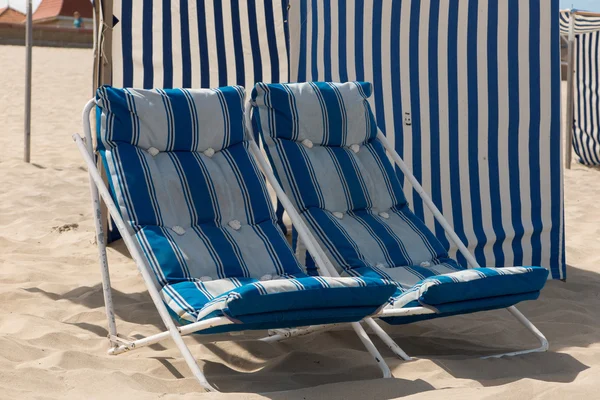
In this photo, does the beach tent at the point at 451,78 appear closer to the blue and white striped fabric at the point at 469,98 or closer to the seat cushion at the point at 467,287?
the blue and white striped fabric at the point at 469,98

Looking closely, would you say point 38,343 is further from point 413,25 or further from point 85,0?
point 85,0

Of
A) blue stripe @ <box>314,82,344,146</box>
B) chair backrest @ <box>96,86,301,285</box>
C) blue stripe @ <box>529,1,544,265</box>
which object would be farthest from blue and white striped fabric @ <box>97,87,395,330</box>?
blue stripe @ <box>529,1,544,265</box>

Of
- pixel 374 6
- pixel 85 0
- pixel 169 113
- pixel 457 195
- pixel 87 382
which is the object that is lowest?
pixel 87 382

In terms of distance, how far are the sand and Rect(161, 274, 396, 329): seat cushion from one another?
220 mm

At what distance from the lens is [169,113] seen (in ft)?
10.7

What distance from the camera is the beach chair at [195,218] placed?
2580mm

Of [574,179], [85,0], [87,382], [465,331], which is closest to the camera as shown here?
[87,382]

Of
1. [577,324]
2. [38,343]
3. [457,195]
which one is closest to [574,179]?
[457,195]

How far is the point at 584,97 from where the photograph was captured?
885 cm

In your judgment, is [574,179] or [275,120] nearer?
[275,120]

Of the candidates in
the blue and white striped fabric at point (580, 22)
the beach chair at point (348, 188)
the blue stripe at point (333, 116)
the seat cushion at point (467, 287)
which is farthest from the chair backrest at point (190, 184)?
the blue and white striped fabric at point (580, 22)

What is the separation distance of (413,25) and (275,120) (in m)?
1.22

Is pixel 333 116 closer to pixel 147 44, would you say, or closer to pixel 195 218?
pixel 195 218

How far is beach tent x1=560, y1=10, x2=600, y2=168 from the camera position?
8398 mm
